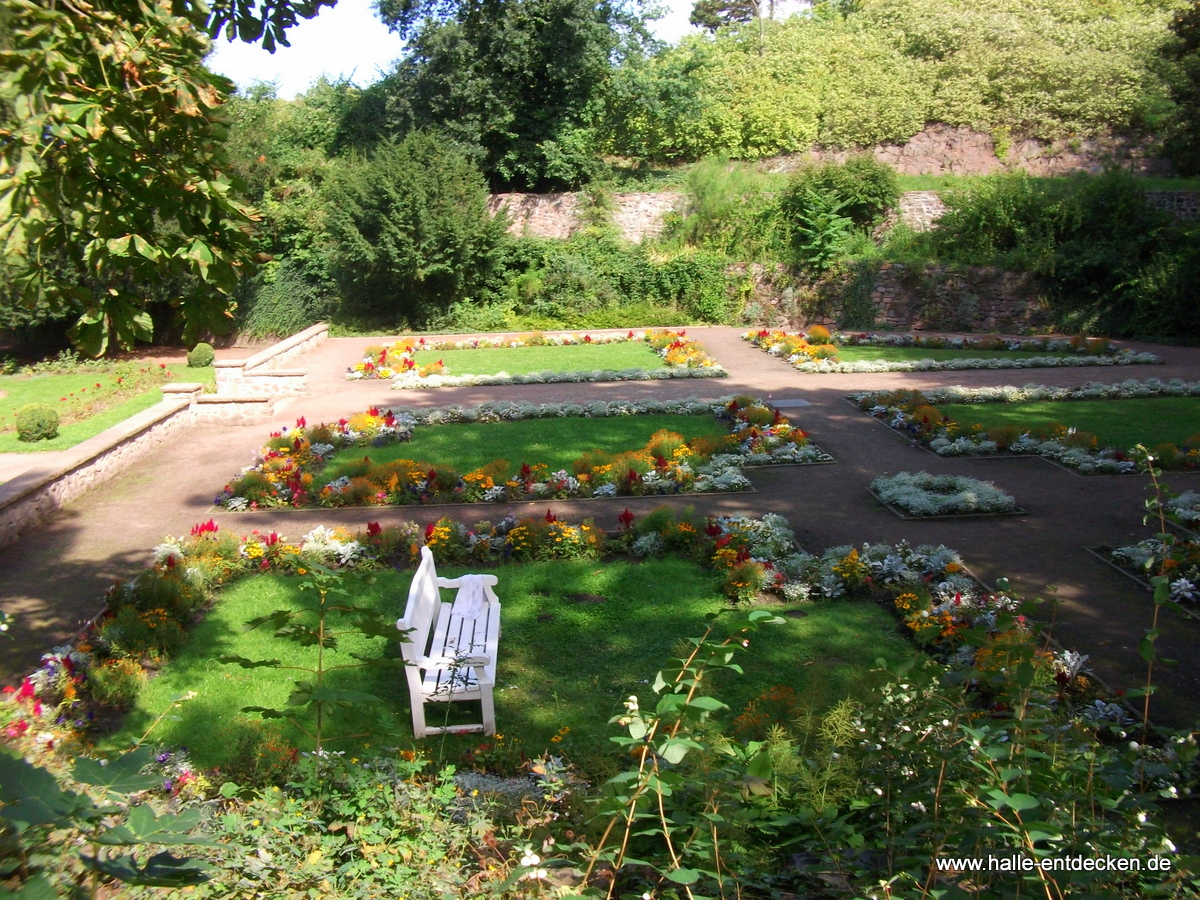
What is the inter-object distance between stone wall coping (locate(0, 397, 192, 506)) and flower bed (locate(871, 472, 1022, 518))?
27.6 ft

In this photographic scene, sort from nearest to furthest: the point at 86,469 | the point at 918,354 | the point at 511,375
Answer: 1. the point at 86,469
2. the point at 511,375
3. the point at 918,354

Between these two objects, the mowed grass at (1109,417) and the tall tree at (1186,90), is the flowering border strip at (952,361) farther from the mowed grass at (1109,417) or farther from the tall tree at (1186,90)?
the tall tree at (1186,90)

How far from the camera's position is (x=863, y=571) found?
7.07 metres

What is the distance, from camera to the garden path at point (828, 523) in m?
6.27

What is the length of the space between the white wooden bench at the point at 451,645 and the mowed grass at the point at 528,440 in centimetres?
427

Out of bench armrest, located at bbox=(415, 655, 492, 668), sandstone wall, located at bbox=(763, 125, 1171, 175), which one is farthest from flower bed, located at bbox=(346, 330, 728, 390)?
sandstone wall, located at bbox=(763, 125, 1171, 175)

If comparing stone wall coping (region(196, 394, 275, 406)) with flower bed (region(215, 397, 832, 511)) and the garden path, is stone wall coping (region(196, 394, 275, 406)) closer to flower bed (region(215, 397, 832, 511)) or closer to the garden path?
the garden path

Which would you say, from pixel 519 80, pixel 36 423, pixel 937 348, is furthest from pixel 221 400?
pixel 519 80

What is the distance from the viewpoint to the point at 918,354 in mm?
18609

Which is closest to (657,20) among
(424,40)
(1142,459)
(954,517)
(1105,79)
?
(424,40)

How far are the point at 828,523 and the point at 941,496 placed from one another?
1.24m

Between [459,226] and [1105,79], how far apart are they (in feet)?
66.3

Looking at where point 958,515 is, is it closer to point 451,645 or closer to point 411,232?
point 451,645

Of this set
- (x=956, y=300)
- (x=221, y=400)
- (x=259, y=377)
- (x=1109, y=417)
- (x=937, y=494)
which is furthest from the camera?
(x=956, y=300)
